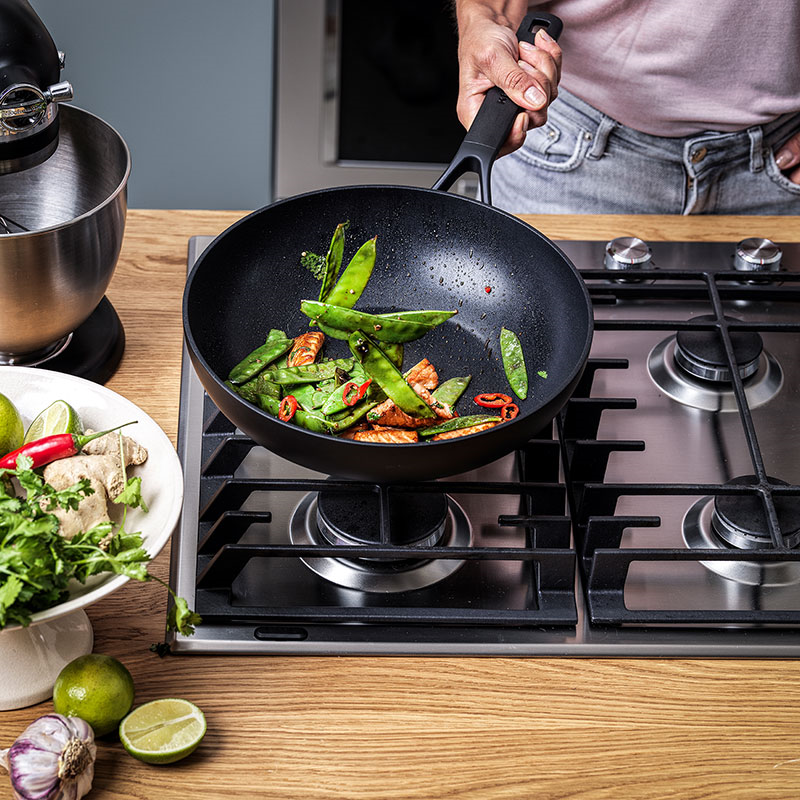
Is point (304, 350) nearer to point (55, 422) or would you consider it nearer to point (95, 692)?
point (55, 422)

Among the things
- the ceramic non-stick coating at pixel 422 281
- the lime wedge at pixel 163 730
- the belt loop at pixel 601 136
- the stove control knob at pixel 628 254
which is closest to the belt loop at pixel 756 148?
the belt loop at pixel 601 136

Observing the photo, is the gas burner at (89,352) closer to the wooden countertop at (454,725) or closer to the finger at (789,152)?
the wooden countertop at (454,725)

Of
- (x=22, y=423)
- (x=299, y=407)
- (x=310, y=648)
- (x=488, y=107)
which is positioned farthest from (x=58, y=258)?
(x=488, y=107)

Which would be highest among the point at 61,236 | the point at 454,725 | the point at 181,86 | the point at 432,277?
the point at 61,236

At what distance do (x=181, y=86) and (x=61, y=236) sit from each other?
1537mm

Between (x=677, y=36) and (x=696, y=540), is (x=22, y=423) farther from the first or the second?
(x=677, y=36)

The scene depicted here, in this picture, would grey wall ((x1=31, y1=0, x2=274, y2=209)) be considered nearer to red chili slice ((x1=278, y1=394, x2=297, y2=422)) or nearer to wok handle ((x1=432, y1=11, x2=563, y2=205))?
wok handle ((x1=432, y1=11, x2=563, y2=205))

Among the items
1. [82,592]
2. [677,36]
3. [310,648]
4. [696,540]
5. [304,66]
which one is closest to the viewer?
[82,592]

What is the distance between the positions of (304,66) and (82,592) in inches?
72.3

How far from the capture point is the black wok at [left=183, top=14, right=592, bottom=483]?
1.10 metres

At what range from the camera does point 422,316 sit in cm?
116

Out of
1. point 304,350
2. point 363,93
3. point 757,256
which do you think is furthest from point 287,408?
point 363,93

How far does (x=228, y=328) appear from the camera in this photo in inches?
44.1

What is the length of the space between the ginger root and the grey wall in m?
1.63
